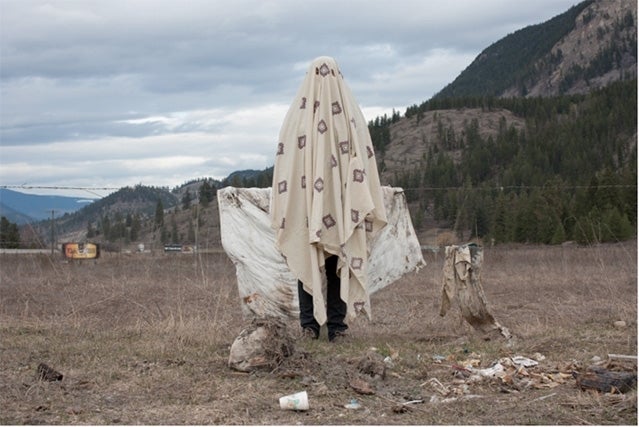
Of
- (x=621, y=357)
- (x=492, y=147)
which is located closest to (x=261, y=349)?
(x=621, y=357)

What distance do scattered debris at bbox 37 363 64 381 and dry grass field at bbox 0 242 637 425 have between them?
0.09 m

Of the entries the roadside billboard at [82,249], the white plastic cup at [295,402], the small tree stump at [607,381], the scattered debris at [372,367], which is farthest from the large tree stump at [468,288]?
the roadside billboard at [82,249]

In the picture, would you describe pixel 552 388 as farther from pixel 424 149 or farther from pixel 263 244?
pixel 424 149

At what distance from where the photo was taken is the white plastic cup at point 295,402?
4391mm

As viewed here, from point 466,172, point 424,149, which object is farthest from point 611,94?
point 466,172

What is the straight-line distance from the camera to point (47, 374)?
517cm

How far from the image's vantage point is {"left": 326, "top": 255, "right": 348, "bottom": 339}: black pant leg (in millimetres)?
6879

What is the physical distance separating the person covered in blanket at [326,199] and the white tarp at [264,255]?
565 mm

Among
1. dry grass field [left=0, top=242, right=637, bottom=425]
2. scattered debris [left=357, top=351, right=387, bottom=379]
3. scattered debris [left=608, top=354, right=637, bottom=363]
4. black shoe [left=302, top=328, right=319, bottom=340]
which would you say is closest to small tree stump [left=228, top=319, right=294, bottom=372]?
dry grass field [left=0, top=242, right=637, bottom=425]

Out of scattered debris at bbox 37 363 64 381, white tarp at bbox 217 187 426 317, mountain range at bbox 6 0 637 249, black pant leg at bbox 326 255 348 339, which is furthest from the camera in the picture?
mountain range at bbox 6 0 637 249

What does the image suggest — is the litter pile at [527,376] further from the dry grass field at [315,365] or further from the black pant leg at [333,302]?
the black pant leg at [333,302]

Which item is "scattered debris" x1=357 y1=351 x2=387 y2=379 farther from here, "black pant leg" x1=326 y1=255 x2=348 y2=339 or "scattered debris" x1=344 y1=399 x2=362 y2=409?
"black pant leg" x1=326 y1=255 x2=348 y2=339

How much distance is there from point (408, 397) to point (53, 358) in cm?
258

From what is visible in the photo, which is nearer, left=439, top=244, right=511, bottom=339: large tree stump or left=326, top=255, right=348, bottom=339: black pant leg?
left=326, top=255, right=348, bottom=339: black pant leg
